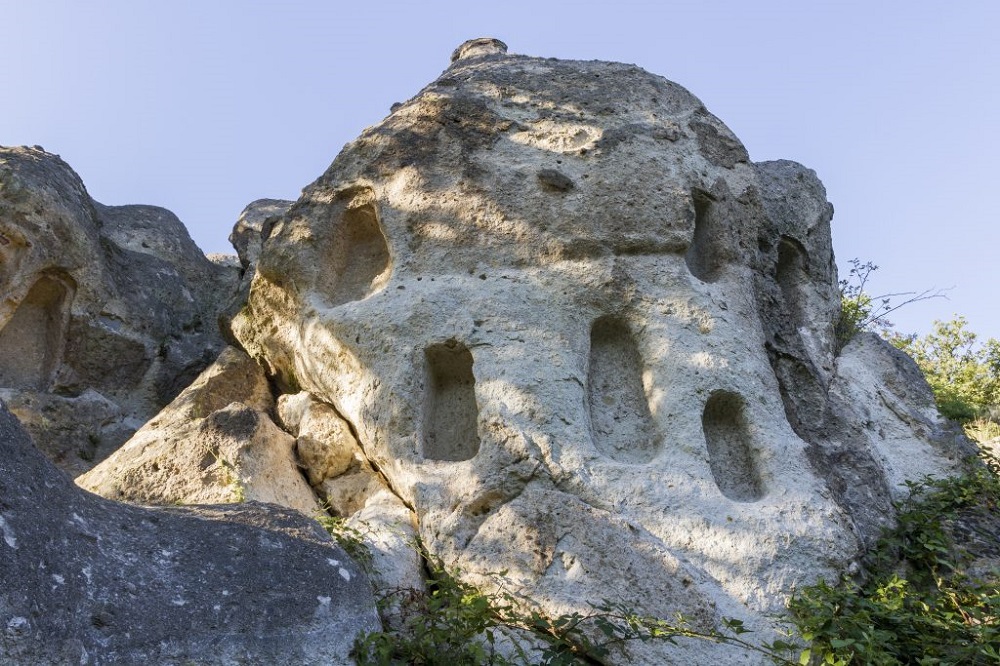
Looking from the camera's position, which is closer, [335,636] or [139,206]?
[335,636]

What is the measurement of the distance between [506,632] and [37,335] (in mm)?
4721

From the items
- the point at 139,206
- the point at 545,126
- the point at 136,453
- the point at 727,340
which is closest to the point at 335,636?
the point at 136,453

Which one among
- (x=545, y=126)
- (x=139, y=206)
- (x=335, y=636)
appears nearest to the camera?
(x=335, y=636)

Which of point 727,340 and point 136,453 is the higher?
point 727,340

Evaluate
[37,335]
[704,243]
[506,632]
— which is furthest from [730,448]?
[37,335]

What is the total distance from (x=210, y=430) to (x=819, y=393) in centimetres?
366

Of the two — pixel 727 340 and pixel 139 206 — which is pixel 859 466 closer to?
pixel 727 340

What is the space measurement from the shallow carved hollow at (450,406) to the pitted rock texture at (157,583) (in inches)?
52.8

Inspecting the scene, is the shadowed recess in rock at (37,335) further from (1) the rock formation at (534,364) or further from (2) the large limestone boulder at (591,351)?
(2) the large limestone boulder at (591,351)

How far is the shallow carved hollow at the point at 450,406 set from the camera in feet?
17.6

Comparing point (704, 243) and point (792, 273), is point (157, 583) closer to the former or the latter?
point (704, 243)

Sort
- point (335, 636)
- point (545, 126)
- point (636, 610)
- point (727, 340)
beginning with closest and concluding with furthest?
point (335, 636)
point (636, 610)
point (727, 340)
point (545, 126)

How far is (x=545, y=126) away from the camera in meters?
6.52

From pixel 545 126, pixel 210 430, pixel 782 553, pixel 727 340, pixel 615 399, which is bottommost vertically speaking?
pixel 782 553
